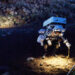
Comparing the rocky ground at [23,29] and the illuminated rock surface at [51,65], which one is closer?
the illuminated rock surface at [51,65]

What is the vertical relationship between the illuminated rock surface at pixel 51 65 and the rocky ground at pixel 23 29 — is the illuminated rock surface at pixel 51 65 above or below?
below

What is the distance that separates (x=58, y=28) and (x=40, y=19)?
9.21 meters

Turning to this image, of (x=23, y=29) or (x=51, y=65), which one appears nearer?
(x=51, y=65)

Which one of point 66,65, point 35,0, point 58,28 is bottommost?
point 66,65

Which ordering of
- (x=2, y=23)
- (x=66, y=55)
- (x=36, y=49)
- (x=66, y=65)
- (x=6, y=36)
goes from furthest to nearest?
1. (x=2, y=23)
2. (x=6, y=36)
3. (x=36, y=49)
4. (x=66, y=55)
5. (x=66, y=65)

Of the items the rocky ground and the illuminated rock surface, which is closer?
the illuminated rock surface

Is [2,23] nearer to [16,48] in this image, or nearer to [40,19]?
[40,19]

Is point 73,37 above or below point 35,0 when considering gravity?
below

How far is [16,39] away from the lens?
10.0 metres

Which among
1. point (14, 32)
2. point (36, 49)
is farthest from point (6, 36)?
point (36, 49)

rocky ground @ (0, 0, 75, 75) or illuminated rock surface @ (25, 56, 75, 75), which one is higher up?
rocky ground @ (0, 0, 75, 75)

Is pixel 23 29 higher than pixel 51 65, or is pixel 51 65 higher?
pixel 23 29

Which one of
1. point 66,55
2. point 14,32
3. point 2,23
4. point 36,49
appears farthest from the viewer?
point 2,23

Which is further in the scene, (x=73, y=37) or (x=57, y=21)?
(x=73, y=37)
